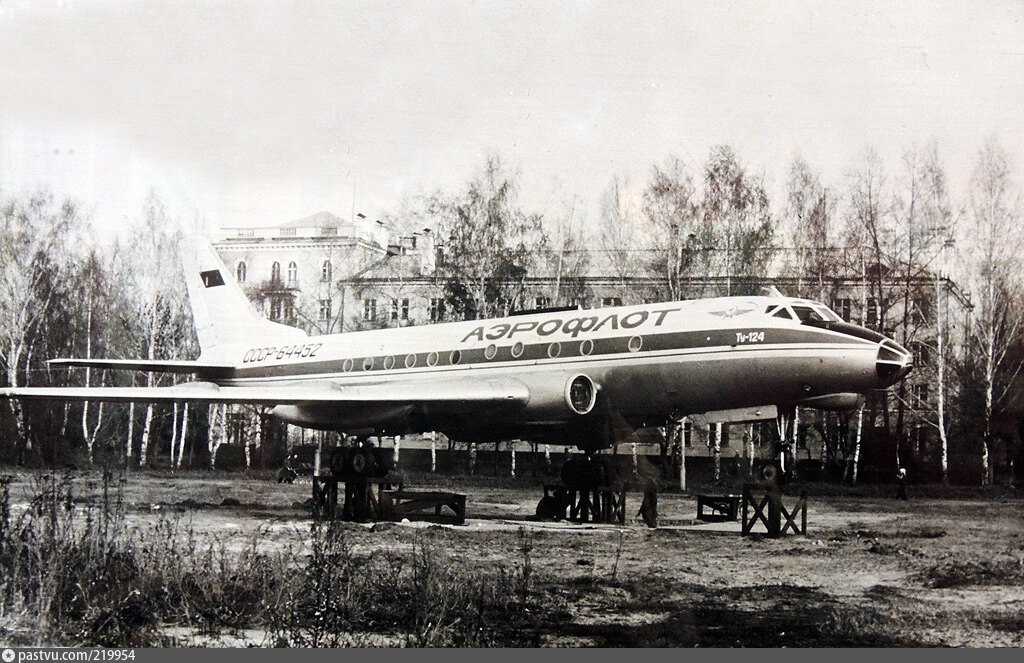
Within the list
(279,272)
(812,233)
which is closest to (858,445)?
(812,233)

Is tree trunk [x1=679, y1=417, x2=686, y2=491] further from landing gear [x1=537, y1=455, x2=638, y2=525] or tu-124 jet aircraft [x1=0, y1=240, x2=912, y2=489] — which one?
landing gear [x1=537, y1=455, x2=638, y2=525]

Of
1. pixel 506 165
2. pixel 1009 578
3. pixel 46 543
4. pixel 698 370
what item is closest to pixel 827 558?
pixel 1009 578

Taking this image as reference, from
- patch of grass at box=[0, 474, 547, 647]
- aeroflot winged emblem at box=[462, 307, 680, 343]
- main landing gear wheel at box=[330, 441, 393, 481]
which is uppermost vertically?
aeroflot winged emblem at box=[462, 307, 680, 343]

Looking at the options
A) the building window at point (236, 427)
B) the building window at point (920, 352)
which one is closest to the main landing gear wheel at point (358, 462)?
the building window at point (236, 427)

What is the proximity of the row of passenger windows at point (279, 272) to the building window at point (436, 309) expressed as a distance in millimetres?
2107

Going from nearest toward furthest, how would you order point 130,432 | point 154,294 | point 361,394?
point 361,394 → point 154,294 → point 130,432

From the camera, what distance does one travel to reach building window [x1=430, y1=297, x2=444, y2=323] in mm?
16486

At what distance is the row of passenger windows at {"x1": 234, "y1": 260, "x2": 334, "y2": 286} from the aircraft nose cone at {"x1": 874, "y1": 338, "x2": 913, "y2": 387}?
389 inches

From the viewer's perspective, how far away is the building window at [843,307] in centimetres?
1437

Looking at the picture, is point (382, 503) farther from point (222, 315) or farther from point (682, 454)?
point (222, 315)

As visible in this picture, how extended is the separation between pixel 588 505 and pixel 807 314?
4468 millimetres

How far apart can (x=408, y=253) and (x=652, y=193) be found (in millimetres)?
5018

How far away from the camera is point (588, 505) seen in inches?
509

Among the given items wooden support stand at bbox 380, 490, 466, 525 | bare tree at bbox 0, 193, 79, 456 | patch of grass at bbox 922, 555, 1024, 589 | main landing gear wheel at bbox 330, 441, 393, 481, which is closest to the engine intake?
wooden support stand at bbox 380, 490, 466, 525
